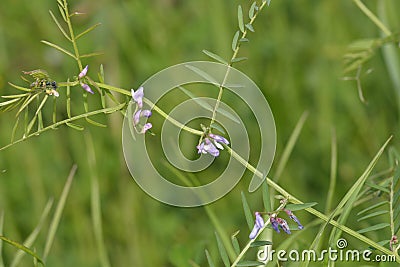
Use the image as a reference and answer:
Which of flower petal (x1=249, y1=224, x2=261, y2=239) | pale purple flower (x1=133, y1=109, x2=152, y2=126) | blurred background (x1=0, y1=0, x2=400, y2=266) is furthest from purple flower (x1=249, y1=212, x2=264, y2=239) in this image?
blurred background (x1=0, y1=0, x2=400, y2=266)

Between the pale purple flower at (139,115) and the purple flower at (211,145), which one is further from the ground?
the pale purple flower at (139,115)

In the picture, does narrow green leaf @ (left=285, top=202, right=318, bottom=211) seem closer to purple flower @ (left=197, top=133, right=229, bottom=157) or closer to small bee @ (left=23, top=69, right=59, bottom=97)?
purple flower @ (left=197, top=133, right=229, bottom=157)

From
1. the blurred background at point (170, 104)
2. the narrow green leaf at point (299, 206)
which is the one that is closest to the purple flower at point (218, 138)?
the narrow green leaf at point (299, 206)

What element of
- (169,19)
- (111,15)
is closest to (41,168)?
(111,15)

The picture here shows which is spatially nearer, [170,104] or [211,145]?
[211,145]

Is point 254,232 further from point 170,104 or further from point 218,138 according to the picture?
point 170,104

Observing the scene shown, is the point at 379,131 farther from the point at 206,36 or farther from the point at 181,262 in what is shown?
the point at 181,262

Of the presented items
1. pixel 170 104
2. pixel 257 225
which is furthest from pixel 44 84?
pixel 170 104

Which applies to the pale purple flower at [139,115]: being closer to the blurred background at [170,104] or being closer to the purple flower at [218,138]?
the purple flower at [218,138]
